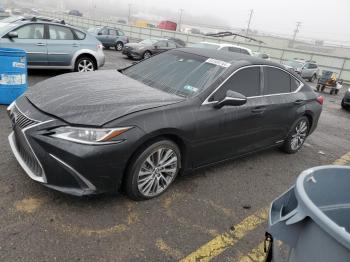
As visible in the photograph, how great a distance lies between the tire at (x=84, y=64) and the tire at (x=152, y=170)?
6.51 m

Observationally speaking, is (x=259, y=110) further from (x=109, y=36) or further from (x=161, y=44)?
(x=109, y=36)

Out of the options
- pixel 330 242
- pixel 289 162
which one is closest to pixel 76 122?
pixel 330 242

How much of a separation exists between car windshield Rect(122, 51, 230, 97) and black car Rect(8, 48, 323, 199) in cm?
1

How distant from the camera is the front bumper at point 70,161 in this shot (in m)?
2.82

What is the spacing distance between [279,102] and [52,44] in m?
6.39

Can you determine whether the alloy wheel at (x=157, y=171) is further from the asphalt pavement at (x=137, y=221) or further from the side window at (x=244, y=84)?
the side window at (x=244, y=84)

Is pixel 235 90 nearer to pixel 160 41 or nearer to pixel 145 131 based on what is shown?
pixel 145 131

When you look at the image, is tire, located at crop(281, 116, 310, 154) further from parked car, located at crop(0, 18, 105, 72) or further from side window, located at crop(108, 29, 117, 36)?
side window, located at crop(108, 29, 117, 36)

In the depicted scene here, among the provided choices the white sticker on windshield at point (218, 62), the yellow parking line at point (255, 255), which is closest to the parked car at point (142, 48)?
the white sticker on windshield at point (218, 62)

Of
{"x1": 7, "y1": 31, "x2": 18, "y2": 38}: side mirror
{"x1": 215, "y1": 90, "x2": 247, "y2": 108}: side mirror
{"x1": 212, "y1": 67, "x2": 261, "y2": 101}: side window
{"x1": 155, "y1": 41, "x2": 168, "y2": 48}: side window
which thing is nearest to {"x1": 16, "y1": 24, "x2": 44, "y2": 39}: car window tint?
{"x1": 7, "y1": 31, "x2": 18, "y2": 38}: side mirror

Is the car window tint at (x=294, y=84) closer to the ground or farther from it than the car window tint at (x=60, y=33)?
farther from it

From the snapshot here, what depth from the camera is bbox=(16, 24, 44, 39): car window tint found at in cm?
810

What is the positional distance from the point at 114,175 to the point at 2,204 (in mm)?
1104

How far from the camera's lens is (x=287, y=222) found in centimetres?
169
